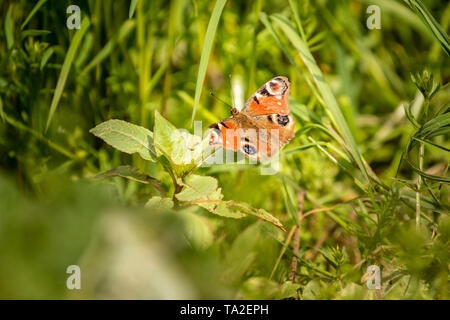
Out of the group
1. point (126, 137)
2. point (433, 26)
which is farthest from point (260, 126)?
point (433, 26)

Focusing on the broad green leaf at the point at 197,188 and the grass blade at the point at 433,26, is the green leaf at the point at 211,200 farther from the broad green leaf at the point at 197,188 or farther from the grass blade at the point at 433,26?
the grass blade at the point at 433,26

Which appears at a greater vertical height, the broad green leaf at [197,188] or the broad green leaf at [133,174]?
the broad green leaf at [133,174]

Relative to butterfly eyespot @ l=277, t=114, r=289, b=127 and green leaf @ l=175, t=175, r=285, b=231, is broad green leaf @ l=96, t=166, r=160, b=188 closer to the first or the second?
green leaf @ l=175, t=175, r=285, b=231

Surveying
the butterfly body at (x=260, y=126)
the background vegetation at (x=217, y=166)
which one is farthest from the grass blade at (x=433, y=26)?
the butterfly body at (x=260, y=126)

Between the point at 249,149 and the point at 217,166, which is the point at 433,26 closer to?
the point at 249,149

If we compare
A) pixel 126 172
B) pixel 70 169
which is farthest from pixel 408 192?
pixel 70 169

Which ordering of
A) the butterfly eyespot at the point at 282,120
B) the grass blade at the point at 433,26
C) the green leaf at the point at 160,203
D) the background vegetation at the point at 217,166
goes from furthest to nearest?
the butterfly eyespot at the point at 282,120 → the grass blade at the point at 433,26 → the green leaf at the point at 160,203 → the background vegetation at the point at 217,166
